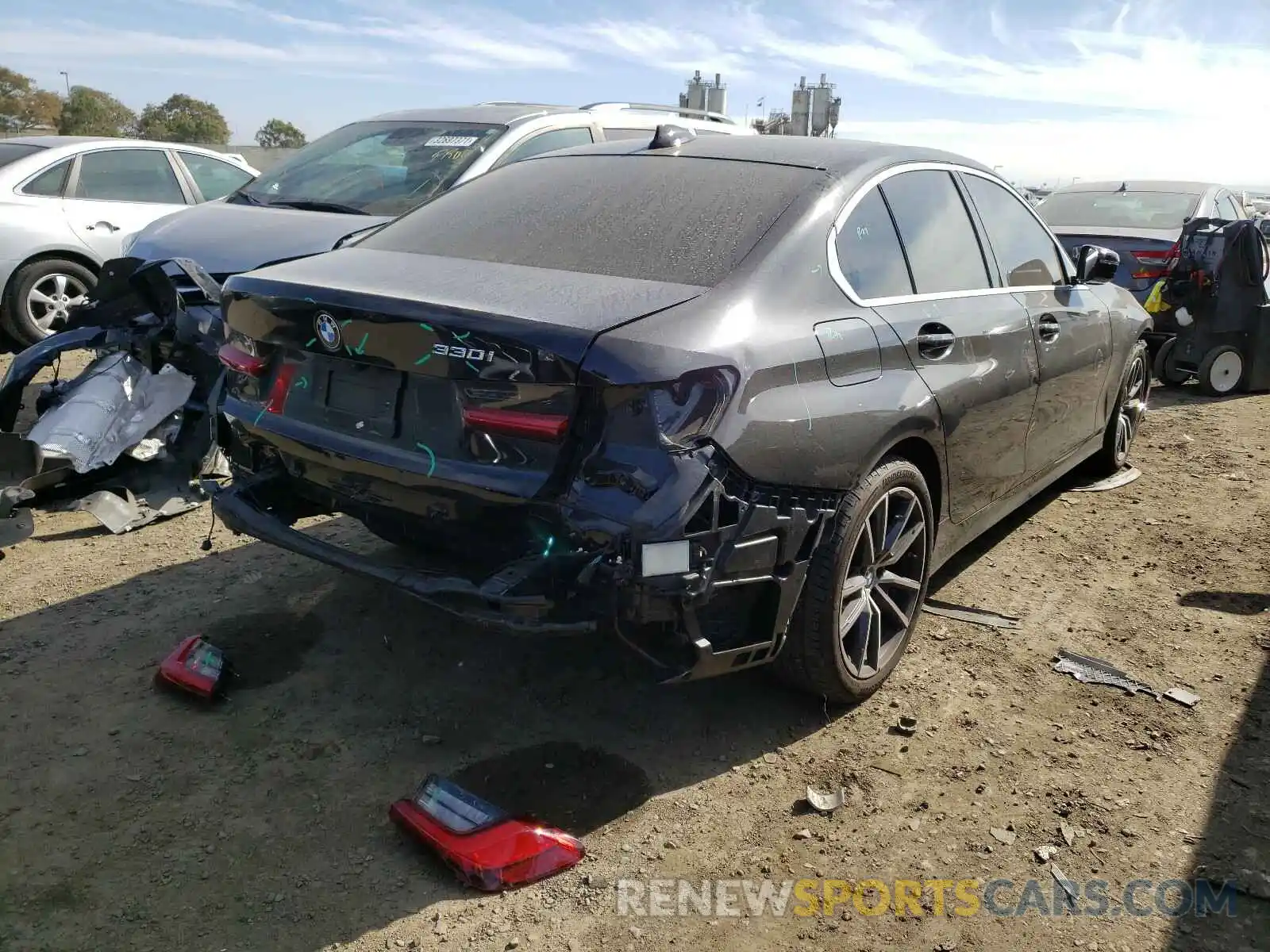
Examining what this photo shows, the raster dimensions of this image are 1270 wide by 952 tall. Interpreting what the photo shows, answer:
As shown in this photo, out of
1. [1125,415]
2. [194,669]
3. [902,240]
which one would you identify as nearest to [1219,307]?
[1125,415]

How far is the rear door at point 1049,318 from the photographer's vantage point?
162 inches

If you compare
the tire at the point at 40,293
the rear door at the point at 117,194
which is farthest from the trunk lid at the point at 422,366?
the rear door at the point at 117,194

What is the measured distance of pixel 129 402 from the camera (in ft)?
16.8

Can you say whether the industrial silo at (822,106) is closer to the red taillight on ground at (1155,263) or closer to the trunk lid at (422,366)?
the red taillight on ground at (1155,263)

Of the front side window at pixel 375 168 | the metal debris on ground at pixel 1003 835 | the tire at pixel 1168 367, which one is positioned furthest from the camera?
the tire at pixel 1168 367

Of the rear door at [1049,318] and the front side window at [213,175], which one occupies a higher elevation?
the front side window at [213,175]

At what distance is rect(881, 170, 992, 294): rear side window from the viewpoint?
349 centimetres

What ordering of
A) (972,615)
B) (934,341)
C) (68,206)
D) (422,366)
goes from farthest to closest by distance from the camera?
(68,206) < (972,615) < (934,341) < (422,366)

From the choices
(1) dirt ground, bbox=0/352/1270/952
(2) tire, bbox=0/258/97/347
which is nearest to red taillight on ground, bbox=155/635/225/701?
(1) dirt ground, bbox=0/352/1270/952

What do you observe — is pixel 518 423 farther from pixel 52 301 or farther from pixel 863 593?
pixel 52 301

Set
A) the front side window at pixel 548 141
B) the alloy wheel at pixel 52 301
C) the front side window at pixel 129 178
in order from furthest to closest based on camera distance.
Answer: the front side window at pixel 129 178 < the alloy wheel at pixel 52 301 < the front side window at pixel 548 141

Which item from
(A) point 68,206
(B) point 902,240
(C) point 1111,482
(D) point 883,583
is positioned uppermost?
(B) point 902,240

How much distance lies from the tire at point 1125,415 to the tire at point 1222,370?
8.51ft

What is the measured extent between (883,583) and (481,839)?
157 cm
